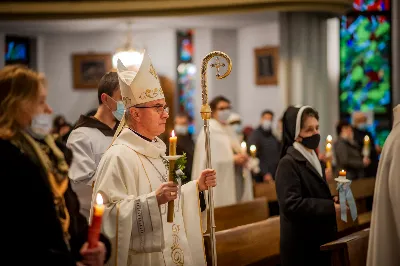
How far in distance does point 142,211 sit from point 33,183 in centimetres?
101

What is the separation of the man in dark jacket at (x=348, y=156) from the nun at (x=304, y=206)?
546cm

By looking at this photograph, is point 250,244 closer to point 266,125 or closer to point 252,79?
point 266,125

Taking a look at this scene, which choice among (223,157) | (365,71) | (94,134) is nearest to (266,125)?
(223,157)

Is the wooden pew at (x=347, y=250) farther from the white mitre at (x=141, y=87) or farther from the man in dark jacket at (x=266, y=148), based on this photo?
the man in dark jacket at (x=266, y=148)

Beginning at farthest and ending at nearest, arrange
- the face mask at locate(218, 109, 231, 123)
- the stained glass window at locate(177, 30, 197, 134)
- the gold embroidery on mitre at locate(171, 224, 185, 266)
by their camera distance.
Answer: the stained glass window at locate(177, 30, 197, 134)
the face mask at locate(218, 109, 231, 123)
the gold embroidery on mitre at locate(171, 224, 185, 266)

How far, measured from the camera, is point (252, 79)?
14852mm

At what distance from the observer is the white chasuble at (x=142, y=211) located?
10.8ft

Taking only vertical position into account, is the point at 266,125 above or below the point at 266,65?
below

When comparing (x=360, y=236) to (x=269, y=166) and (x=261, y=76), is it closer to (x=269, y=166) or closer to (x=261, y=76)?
(x=269, y=166)

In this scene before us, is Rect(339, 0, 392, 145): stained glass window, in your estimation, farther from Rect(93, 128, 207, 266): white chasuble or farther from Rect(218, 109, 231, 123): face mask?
Rect(93, 128, 207, 266): white chasuble

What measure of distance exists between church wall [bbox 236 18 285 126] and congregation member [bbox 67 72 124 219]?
32.4ft

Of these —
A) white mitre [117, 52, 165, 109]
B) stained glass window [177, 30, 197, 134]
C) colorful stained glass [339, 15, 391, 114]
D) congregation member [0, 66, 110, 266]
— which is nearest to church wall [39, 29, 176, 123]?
stained glass window [177, 30, 197, 134]

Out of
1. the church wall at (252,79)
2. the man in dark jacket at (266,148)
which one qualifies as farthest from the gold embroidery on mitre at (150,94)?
the church wall at (252,79)

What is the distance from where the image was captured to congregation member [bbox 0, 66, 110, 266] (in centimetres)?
233
